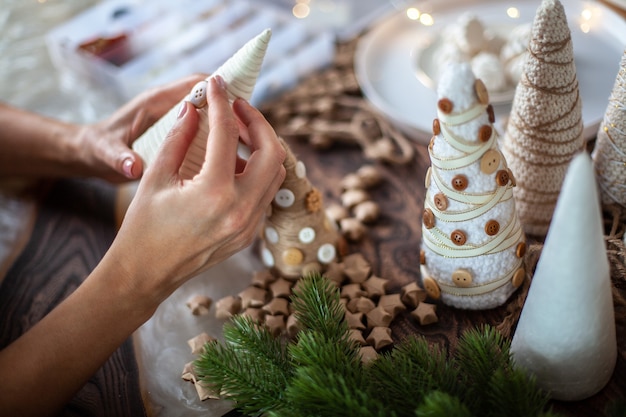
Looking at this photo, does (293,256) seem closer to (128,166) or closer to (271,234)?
(271,234)

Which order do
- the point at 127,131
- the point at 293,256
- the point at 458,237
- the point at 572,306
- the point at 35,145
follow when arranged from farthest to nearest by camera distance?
the point at 35,145 → the point at 127,131 → the point at 293,256 → the point at 458,237 → the point at 572,306

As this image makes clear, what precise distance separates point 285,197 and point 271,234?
0.06 m

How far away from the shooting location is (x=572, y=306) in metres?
0.45

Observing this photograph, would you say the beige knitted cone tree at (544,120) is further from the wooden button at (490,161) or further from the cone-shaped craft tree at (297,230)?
the cone-shaped craft tree at (297,230)

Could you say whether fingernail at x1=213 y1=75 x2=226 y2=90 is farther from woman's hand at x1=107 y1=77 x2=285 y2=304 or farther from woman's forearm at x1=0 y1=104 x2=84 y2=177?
woman's forearm at x1=0 y1=104 x2=84 y2=177

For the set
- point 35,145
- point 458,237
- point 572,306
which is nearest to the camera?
point 572,306

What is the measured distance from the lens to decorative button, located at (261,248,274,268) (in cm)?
69

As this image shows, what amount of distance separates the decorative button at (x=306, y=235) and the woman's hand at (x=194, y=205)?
0.09 m

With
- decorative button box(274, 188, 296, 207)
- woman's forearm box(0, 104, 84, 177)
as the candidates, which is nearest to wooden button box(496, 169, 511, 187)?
decorative button box(274, 188, 296, 207)

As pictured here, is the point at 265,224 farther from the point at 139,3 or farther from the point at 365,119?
the point at 139,3

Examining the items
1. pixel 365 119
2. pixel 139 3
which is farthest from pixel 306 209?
pixel 139 3

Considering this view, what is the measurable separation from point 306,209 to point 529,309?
26 centimetres

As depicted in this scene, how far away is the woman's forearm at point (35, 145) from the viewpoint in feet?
2.76

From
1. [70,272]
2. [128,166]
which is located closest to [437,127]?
[128,166]
